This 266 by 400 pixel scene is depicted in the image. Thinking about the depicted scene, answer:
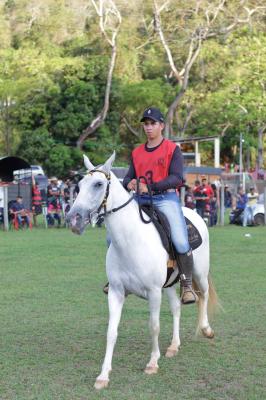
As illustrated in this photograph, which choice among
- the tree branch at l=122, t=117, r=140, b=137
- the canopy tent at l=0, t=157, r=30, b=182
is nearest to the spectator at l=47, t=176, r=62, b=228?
the canopy tent at l=0, t=157, r=30, b=182

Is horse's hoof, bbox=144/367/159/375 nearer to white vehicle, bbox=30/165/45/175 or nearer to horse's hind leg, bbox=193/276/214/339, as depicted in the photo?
horse's hind leg, bbox=193/276/214/339

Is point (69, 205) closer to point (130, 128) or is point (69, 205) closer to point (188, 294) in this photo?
point (188, 294)

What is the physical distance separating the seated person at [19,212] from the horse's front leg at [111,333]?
68.4 feet

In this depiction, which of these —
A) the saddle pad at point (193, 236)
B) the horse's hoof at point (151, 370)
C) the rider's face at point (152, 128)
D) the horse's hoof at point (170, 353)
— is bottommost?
the horse's hoof at point (170, 353)

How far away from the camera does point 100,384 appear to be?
695cm

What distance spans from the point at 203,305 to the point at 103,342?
1183 millimetres

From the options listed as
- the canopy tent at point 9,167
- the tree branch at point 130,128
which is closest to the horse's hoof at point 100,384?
the canopy tent at point 9,167

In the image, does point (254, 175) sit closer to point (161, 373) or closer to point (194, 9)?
point (194, 9)

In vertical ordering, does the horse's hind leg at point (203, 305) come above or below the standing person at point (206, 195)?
above

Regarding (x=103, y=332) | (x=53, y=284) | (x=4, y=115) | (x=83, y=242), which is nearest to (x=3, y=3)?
(x=4, y=115)

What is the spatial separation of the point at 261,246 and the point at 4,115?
34.4 meters

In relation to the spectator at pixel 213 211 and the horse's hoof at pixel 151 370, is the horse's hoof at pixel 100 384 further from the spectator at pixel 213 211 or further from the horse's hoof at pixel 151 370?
the spectator at pixel 213 211

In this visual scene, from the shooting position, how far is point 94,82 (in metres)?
52.4

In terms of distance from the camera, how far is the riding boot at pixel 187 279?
8172 mm
